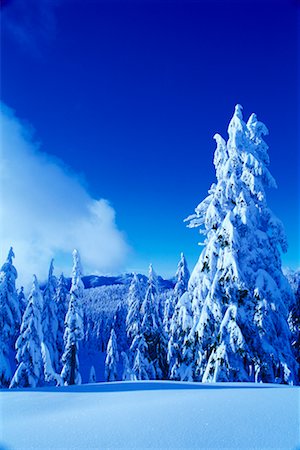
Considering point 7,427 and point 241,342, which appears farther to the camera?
point 241,342

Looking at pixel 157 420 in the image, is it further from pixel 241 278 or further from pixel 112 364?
pixel 112 364

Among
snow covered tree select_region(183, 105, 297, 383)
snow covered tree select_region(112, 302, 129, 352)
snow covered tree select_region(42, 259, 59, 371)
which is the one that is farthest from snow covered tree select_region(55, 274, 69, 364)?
snow covered tree select_region(112, 302, 129, 352)

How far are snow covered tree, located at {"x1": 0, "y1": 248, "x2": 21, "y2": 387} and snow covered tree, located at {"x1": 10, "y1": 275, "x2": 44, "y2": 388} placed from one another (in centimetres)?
99

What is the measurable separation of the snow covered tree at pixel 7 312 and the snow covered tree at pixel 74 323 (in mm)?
4942

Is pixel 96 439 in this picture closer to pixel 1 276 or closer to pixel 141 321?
pixel 1 276

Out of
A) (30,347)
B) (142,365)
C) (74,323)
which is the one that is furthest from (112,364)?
(30,347)

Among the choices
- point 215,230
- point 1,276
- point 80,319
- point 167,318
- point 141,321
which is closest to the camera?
point 215,230

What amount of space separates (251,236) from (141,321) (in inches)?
838

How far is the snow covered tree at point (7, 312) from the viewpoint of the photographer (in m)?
21.8

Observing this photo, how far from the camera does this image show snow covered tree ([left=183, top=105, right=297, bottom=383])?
11.0 m

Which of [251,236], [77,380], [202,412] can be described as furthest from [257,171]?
[77,380]

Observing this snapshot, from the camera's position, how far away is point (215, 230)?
42.9ft

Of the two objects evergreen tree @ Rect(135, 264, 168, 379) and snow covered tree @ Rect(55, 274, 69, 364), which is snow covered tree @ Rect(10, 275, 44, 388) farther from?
snow covered tree @ Rect(55, 274, 69, 364)

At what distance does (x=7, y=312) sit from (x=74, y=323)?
20.9 ft
